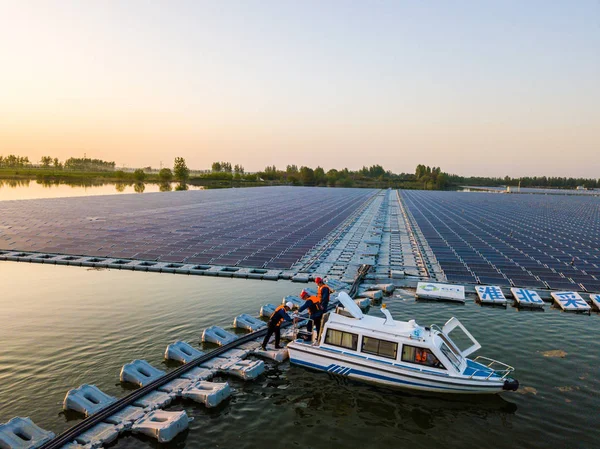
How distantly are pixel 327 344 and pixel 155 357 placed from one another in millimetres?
9622

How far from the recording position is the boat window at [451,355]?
2022 centimetres

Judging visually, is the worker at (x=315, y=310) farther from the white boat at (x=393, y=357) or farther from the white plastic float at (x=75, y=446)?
the white plastic float at (x=75, y=446)

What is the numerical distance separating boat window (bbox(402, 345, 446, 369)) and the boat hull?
0.46 meters

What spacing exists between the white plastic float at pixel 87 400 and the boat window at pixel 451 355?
50.6 ft

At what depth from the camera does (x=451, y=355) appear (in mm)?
20578

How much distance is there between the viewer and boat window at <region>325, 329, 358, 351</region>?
829 inches

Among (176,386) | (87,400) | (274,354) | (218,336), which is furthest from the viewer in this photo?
(218,336)

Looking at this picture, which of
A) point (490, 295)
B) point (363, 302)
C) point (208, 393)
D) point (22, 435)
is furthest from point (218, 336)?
point (490, 295)

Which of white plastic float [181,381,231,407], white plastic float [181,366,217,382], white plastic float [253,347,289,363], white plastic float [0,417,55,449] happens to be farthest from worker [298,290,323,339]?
white plastic float [0,417,55,449]

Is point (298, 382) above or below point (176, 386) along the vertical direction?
below

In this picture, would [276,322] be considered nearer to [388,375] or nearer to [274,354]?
[274,354]

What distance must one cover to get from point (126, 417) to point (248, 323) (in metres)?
11.2

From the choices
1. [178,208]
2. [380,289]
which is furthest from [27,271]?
[178,208]

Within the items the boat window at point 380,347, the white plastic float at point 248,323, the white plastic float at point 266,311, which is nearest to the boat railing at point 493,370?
the boat window at point 380,347
